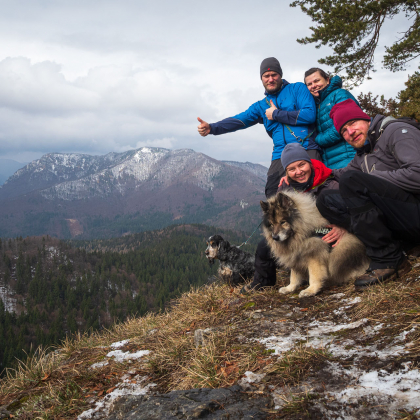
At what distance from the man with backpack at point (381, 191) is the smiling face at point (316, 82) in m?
1.68

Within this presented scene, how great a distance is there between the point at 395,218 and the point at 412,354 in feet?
7.58

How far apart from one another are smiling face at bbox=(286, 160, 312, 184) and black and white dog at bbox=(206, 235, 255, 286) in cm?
393

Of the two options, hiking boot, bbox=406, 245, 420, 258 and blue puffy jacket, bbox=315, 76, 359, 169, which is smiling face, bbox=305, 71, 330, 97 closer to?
blue puffy jacket, bbox=315, 76, 359, 169

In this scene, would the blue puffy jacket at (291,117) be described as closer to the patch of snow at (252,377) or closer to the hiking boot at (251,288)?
the hiking boot at (251,288)

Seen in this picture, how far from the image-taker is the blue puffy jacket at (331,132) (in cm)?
612

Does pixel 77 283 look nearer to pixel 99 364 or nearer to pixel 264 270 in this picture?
pixel 264 270

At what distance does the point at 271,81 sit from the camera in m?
6.86

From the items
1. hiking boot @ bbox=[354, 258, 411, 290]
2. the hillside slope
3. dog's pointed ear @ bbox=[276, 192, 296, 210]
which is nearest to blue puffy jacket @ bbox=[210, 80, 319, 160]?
dog's pointed ear @ bbox=[276, 192, 296, 210]

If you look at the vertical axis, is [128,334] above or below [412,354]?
below

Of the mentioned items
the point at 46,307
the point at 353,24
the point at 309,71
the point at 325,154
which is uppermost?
the point at 353,24

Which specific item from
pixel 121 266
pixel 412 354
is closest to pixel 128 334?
pixel 412 354

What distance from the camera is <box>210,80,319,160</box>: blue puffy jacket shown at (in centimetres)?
636

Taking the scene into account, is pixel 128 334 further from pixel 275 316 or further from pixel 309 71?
pixel 309 71

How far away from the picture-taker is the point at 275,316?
4.77 metres
